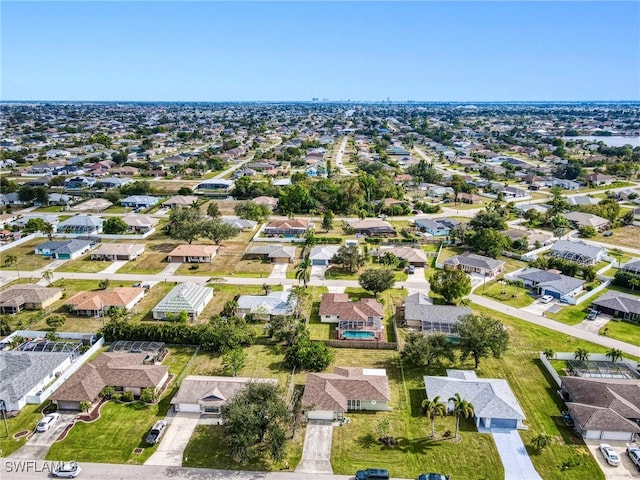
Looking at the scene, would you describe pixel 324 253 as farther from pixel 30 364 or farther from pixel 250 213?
pixel 30 364

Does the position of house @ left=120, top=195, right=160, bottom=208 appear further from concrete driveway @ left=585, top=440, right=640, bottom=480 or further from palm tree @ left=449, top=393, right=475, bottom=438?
concrete driveway @ left=585, top=440, right=640, bottom=480

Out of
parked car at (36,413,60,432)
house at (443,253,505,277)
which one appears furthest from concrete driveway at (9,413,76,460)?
house at (443,253,505,277)

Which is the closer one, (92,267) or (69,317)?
(69,317)

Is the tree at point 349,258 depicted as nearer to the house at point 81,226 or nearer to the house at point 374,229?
the house at point 374,229

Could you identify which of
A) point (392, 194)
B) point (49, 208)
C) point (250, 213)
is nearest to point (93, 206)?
point (49, 208)

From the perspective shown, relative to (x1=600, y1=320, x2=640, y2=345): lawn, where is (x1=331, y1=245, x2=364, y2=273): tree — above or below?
above

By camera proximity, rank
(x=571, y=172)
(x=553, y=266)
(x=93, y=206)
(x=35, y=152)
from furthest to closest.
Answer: (x=35, y=152)
(x=571, y=172)
(x=93, y=206)
(x=553, y=266)

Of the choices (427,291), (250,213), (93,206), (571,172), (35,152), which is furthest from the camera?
(35,152)

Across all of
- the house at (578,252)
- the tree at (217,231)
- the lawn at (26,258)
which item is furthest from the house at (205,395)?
the house at (578,252)
